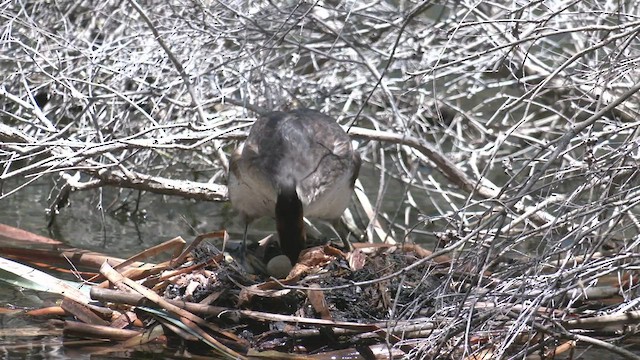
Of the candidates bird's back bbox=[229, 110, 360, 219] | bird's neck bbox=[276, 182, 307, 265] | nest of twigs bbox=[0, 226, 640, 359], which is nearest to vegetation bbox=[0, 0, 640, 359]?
nest of twigs bbox=[0, 226, 640, 359]

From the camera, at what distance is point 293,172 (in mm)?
6203

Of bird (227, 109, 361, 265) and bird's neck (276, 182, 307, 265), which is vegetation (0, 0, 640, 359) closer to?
bird (227, 109, 361, 265)

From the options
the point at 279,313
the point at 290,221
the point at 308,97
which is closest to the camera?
the point at 279,313

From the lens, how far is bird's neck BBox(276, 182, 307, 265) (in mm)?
5969

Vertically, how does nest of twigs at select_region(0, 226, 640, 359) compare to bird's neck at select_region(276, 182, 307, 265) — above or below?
below

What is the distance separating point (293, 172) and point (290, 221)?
12.6 inches

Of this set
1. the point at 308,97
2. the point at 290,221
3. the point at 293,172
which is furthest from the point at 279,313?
the point at 308,97

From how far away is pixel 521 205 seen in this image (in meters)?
6.70

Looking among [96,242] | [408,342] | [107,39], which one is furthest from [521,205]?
[107,39]

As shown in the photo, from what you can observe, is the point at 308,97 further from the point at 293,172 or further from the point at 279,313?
the point at 279,313

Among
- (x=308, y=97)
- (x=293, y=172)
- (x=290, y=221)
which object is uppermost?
(x=293, y=172)

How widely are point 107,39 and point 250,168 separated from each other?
8.10ft

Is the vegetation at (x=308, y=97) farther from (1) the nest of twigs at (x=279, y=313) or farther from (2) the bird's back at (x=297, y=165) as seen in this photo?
(2) the bird's back at (x=297, y=165)

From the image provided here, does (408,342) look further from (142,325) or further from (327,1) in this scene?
(327,1)
